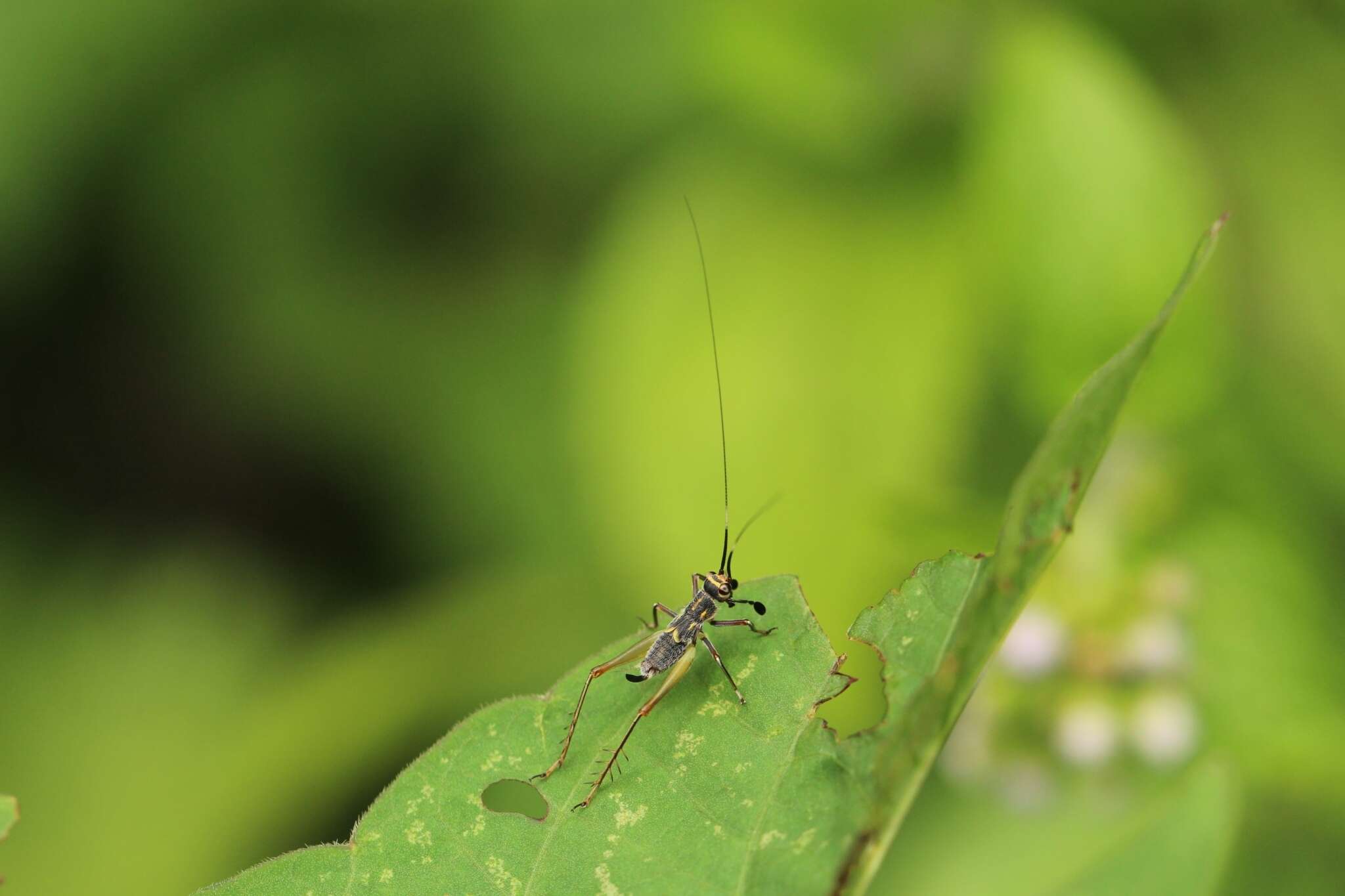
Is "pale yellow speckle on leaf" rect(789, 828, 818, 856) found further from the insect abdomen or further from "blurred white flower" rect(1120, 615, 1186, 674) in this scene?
"blurred white flower" rect(1120, 615, 1186, 674)

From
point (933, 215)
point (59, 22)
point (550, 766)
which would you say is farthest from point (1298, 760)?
point (59, 22)

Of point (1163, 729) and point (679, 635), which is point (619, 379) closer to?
point (679, 635)

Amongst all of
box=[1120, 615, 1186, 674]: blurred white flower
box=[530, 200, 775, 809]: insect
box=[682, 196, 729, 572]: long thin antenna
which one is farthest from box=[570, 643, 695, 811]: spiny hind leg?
box=[1120, 615, 1186, 674]: blurred white flower

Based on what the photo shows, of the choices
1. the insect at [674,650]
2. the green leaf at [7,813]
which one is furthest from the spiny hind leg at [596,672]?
the green leaf at [7,813]

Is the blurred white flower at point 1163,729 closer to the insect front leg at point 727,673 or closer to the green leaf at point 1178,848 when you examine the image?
the green leaf at point 1178,848

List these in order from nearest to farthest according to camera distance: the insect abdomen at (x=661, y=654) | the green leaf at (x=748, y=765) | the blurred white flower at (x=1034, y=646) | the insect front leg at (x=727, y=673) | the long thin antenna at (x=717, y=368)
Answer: the green leaf at (x=748, y=765) < the insect front leg at (x=727, y=673) < the insect abdomen at (x=661, y=654) < the blurred white flower at (x=1034, y=646) < the long thin antenna at (x=717, y=368)

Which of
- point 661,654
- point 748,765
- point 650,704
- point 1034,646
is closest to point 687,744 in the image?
point 748,765
